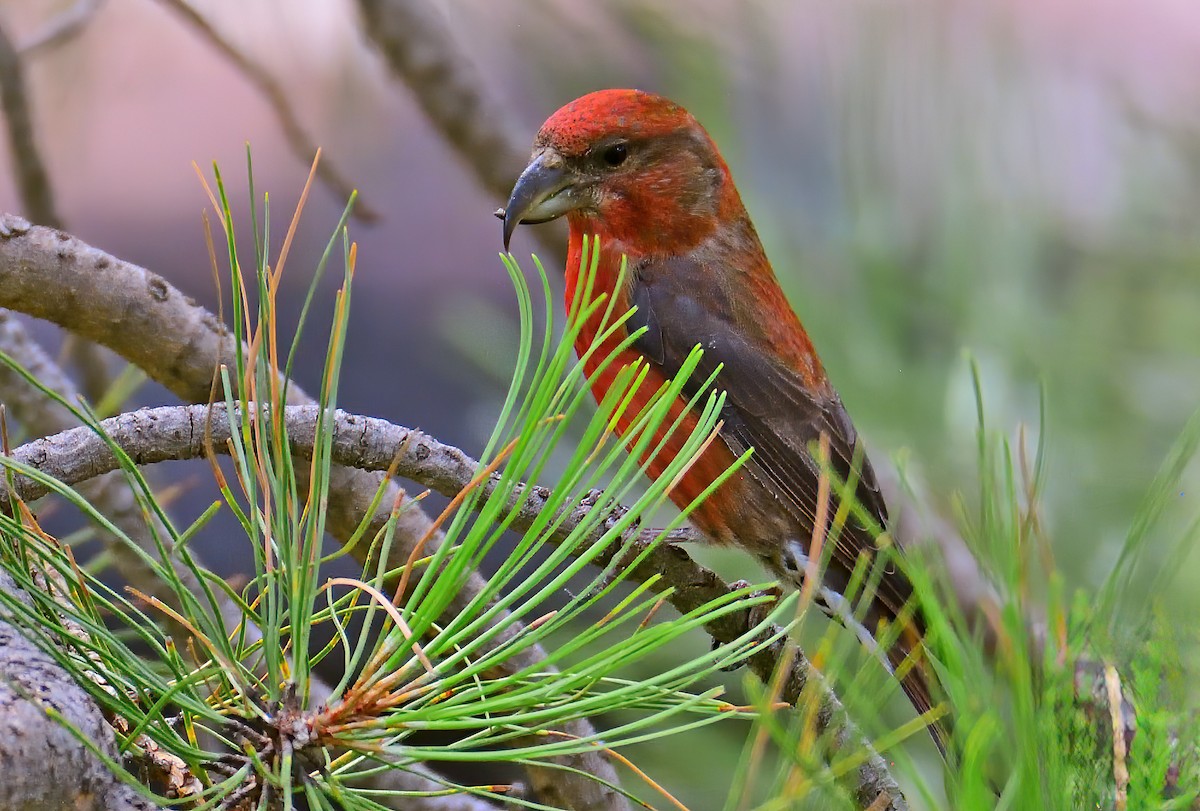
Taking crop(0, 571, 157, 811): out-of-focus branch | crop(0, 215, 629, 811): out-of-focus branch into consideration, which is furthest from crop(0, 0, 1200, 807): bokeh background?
crop(0, 571, 157, 811): out-of-focus branch

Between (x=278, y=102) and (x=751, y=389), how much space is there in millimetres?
665

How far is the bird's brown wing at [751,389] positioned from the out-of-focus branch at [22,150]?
69 cm

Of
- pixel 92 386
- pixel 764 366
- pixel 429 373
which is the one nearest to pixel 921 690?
pixel 764 366

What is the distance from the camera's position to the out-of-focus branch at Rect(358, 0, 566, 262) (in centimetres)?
137

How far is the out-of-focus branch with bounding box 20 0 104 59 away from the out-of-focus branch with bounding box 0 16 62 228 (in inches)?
0.9

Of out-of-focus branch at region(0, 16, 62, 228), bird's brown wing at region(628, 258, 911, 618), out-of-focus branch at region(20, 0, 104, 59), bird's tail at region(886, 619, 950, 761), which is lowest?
bird's tail at region(886, 619, 950, 761)

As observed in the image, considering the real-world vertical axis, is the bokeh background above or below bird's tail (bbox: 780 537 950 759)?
above

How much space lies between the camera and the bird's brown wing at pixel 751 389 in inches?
46.8

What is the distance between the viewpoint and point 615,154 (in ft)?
3.75

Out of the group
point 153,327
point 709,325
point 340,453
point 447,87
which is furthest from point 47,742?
point 447,87

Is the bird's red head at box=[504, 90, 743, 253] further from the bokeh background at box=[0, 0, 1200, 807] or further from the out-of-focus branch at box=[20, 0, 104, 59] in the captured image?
the out-of-focus branch at box=[20, 0, 104, 59]

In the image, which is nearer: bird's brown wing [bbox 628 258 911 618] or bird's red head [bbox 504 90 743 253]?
bird's red head [bbox 504 90 743 253]

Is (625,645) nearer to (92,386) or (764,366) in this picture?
(764,366)

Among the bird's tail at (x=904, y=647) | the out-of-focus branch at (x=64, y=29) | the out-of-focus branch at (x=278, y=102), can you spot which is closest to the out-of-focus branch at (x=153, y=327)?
the bird's tail at (x=904, y=647)
